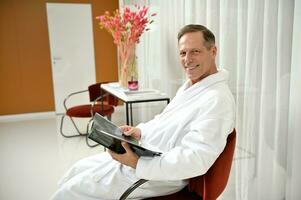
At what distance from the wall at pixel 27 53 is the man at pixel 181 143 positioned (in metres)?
4.05

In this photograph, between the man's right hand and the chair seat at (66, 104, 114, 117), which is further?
the chair seat at (66, 104, 114, 117)

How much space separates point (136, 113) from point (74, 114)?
3.30 ft

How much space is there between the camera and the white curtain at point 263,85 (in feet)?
4.99

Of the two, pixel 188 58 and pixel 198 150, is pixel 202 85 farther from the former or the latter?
pixel 198 150

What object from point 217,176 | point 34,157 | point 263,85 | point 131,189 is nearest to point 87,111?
point 34,157

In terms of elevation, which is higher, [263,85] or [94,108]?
[263,85]

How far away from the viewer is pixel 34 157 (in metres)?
3.33

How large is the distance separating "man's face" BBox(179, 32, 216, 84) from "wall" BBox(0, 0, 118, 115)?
4.23m

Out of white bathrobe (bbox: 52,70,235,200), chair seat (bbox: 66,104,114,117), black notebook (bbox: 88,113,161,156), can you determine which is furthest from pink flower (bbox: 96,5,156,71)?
black notebook (bbox: 88,113,161,156)

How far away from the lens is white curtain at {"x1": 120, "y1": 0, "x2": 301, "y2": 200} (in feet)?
4.99

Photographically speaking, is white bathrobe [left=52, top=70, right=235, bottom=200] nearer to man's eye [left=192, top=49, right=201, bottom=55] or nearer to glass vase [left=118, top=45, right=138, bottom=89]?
man's eye [left=192, top=49, right=201, bottom=55]

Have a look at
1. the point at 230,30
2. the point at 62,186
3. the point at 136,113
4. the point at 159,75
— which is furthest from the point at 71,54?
the point at 62,186

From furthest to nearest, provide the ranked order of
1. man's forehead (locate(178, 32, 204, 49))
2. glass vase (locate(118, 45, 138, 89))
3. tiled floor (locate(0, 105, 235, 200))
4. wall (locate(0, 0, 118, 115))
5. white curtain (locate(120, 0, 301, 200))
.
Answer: wall (locate(0, 0, 118, 115)) < glass vase (locate(118, 45, 138, 89)) < tiled floor (locate(0, 105, 235, 200)) < white curtain (locate(120, 0, 301, 200)) < man's forehead (locate(178, 32, 204, 49))

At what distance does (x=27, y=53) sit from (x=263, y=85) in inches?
174
